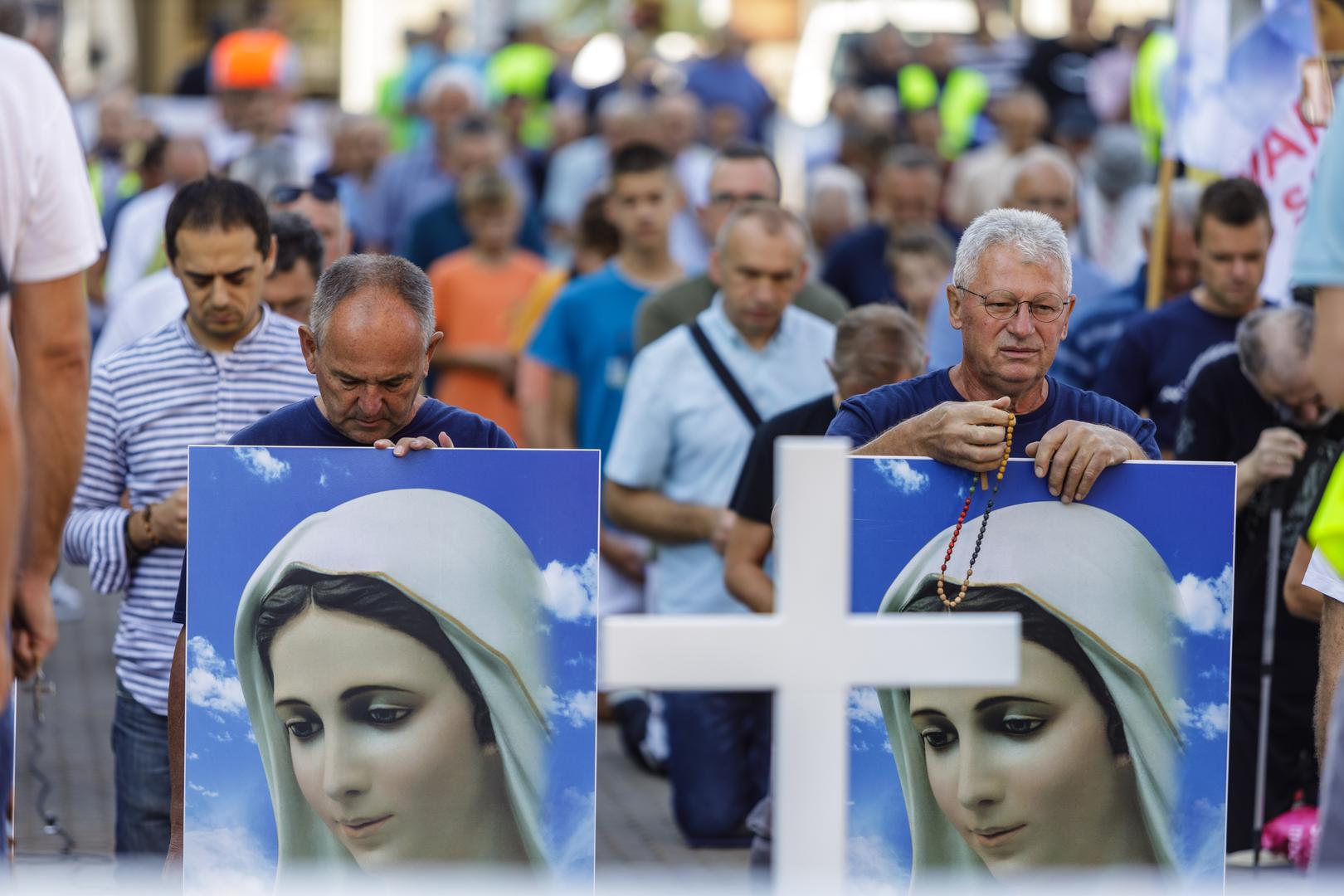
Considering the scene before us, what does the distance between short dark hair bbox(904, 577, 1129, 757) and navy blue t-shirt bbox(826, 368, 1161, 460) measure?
416 millimetres

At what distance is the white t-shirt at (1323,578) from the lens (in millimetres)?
4297

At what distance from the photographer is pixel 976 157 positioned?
13039mm

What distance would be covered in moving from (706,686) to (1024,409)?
1605mm

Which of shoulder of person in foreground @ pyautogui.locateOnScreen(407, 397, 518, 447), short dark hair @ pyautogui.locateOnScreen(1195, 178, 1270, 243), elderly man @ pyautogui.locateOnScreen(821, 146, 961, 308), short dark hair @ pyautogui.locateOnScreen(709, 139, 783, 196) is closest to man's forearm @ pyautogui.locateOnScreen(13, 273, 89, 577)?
shoulder of person in foreground @ pyautogui.locateOnScreen(407, 397, 518, 447)

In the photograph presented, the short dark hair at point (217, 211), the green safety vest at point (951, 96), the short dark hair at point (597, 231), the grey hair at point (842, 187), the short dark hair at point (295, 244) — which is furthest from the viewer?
the green safety vest at point (951, 96)

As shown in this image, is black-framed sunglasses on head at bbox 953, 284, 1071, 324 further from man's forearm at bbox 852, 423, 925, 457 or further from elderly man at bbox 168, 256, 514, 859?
elderly man at bbox 168, 256, 514, 859

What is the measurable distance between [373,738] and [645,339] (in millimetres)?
3989

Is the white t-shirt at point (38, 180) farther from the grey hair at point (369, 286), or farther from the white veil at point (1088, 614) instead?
the white veil at point (1088, 614)

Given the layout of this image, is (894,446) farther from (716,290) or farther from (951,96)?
(951,96)

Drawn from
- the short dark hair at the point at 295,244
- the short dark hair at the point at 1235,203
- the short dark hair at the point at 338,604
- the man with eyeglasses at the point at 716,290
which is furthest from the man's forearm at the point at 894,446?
the man with eyeglasses at the point at 716,290

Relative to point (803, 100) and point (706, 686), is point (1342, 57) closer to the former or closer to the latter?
point (706, 686)

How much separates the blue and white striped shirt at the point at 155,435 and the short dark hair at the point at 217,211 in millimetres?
291

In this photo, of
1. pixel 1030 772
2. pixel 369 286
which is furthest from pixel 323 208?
pixel 1030 772

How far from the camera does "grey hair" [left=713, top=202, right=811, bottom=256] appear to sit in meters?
6.73
